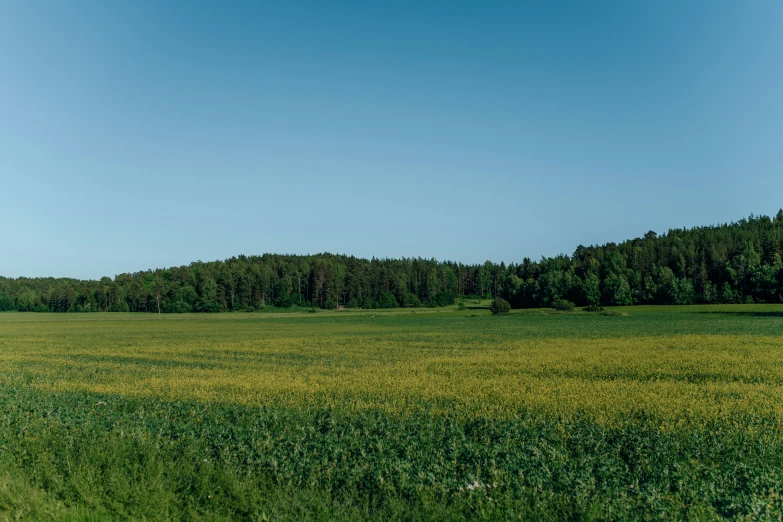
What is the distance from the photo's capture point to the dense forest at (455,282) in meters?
115

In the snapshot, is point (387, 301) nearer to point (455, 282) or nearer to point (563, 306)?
point (455, 282)

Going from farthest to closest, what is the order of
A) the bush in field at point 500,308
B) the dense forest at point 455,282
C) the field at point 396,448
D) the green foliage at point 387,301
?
the green foliage at point 387,301, the dense forest at point 455,282, the bush in field at point 500,308, the field at point 396,448

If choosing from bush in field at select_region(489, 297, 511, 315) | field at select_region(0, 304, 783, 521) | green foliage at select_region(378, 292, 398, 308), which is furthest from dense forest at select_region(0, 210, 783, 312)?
field at select_region(0, 304, 783, 521)

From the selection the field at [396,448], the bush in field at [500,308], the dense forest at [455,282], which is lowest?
the bush in field at [500,308]

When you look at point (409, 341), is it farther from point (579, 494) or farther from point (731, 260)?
point (731, 260)

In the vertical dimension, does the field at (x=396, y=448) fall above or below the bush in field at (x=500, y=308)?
above

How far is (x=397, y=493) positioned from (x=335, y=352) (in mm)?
24866

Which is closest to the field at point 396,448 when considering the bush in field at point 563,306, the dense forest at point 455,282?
the bush in field at point 563,306

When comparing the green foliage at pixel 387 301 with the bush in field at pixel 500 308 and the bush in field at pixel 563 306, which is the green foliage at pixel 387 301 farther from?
the bush in field at pixel 563 306

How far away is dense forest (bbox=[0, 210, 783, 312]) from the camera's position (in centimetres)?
11494

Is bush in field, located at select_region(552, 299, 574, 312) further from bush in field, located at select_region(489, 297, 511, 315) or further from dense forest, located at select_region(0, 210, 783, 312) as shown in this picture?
dense forest, located at select_region(0, 210, 783, 312)

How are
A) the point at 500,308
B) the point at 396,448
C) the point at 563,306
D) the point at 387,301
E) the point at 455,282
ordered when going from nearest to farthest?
the point at 396,448 < the point at 563,306 < the point at 500,308 < the point at 387,301 < the point at 455,282

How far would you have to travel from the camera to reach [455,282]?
183m

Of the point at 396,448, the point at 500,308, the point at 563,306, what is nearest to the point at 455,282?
the point at 500,308
